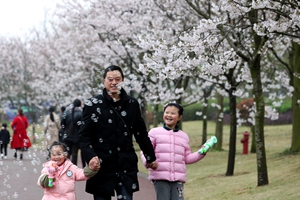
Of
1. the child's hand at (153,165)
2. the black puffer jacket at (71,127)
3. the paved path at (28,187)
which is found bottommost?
the paved path at (28,187)

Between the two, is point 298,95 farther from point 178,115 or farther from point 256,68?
point 178,115

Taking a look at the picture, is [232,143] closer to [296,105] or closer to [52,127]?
[296,105]

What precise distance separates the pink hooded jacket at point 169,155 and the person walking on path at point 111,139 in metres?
0.71

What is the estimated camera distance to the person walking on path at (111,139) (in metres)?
6.21

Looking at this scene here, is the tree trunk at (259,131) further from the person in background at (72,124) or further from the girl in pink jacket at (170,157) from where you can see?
the girl in pink jacket at (170,157)

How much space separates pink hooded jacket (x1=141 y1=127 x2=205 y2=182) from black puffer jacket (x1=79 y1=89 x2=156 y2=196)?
70 cm

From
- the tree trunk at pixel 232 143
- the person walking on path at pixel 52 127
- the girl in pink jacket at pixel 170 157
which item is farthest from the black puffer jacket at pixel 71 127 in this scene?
the girl in pink jacket at pixel 170 157

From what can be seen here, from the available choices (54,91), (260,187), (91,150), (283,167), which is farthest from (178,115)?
(54,91)

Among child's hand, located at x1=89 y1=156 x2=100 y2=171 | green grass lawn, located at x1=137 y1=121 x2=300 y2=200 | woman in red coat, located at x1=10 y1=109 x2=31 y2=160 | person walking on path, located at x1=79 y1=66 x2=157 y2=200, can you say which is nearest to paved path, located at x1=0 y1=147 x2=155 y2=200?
green grass lawn, located at x1=137 y1=121 x2=300 y2=200

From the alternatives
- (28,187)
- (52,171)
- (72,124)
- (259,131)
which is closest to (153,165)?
(52,171)

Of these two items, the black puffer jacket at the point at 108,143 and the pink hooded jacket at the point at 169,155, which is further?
the pink hooded jacket at the point at 169,155

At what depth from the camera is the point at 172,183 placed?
7098 mm

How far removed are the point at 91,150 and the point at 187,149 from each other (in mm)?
1571

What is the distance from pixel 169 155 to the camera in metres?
7.08
